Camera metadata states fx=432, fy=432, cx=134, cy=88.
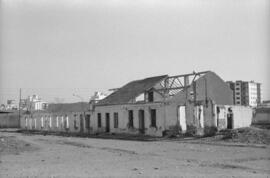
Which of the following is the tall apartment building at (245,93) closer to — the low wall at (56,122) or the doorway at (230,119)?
the low wall at (56,122)

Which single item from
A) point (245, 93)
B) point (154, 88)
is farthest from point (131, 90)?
point (245, 93)

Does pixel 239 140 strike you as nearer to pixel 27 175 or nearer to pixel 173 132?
pixel 173 132

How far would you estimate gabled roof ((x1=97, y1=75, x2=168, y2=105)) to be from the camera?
38556 millimetres

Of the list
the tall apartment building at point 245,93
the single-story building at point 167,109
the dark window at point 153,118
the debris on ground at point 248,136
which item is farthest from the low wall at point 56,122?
the tall apartment building at point 245,93

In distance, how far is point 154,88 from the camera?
38.0m

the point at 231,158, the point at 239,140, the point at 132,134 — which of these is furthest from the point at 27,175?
the point at 132,134

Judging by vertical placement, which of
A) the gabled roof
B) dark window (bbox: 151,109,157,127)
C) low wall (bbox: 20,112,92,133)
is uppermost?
the gabled roof

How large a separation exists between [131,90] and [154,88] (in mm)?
3662

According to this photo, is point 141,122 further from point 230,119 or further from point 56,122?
point 56,122

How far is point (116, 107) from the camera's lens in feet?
129

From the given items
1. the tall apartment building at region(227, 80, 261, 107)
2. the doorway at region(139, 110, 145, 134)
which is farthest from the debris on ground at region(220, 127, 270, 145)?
the tall apartment building at region(227, 80, 261, 107)

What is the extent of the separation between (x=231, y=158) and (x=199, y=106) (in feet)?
53.4

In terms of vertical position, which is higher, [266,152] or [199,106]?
[199,106]

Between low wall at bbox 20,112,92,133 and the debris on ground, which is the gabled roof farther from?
the debris on ground
